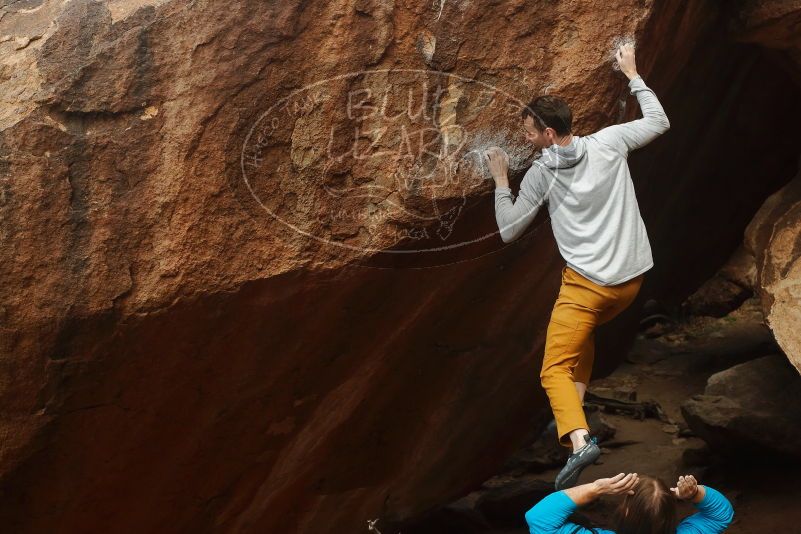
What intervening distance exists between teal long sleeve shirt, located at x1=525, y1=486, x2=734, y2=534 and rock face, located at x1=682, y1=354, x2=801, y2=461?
2371 millimetres

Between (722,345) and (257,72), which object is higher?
(257,72)

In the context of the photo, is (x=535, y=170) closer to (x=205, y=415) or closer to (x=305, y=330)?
(x=305, y=330)

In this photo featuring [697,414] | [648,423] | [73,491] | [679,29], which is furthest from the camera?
[648,423]

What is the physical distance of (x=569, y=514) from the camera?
11.1ft

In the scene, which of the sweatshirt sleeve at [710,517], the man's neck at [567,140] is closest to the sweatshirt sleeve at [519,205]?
the man's neck at [567,140]

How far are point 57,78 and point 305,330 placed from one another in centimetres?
134

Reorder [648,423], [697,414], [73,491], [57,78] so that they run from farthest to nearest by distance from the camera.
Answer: [648,423] < [697,414] < [73,491] < [57,78]

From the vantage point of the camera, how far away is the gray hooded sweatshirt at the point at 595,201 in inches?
154

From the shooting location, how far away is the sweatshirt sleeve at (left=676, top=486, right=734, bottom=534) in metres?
3.42

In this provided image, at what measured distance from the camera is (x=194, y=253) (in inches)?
153

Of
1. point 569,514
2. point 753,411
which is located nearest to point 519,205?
point 569,514

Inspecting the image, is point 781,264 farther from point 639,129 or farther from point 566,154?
point 566,154

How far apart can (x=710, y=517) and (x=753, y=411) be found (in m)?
2.47

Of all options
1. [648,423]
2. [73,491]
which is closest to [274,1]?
[73,491]
